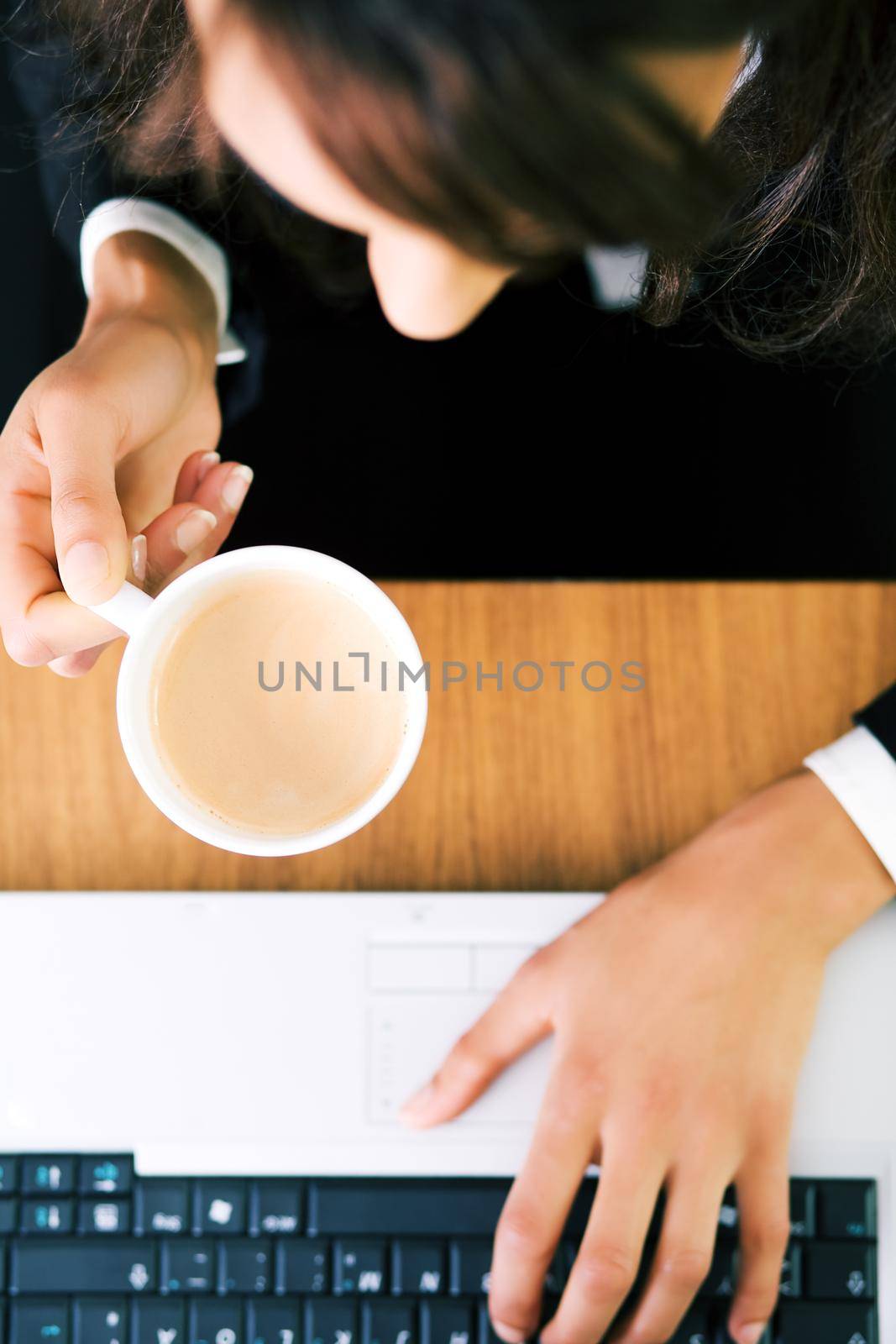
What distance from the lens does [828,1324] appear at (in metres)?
0.44

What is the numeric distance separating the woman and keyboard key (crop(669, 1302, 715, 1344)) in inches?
0.6

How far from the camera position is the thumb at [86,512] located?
367 millimetres

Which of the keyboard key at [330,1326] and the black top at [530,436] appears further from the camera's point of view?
the black top at [530,436]

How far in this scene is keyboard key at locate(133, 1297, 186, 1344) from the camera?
43 centimetres

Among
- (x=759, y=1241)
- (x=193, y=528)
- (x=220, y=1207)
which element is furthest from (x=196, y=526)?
(x=759, y=1241)

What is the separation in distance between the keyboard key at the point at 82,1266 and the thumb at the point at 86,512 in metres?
0.30

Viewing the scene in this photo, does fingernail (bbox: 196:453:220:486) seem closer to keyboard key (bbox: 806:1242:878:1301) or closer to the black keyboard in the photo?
the black keyboard

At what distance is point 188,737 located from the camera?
41cm

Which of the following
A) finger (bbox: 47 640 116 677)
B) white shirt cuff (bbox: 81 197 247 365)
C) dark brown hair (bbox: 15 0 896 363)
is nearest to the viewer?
dark brown hair (bbox: 15 0 896 363)

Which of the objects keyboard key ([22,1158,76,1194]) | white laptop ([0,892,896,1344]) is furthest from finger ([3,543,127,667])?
keyboard key ([22,1158,76,1194])

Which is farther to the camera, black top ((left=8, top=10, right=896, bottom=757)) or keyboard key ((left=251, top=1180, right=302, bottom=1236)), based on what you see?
black top ((left=8, top=10, right=896, bottom=757))

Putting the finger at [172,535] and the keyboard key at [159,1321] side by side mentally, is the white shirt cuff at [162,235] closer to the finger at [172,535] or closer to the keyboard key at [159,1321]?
the finger at [172,535]

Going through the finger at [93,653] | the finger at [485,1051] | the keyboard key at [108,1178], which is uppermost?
the finger at [93,653]

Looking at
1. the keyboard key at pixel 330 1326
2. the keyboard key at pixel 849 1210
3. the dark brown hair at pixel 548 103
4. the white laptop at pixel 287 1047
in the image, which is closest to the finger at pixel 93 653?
the white laptop at pixel 287 1047
